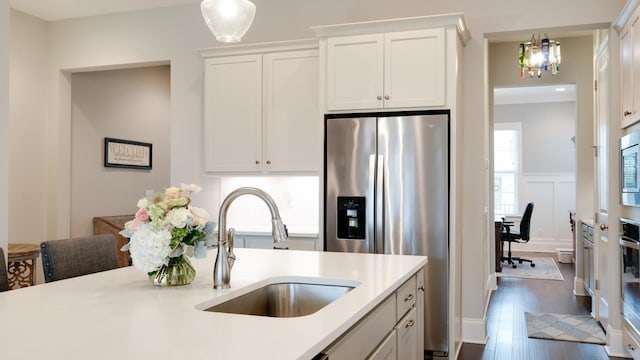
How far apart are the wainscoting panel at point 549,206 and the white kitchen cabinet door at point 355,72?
6.91 m

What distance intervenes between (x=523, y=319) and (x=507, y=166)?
18.2 ft

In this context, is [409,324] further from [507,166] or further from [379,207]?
[507,166]

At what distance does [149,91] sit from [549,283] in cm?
552

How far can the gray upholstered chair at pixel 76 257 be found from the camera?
6.96 feet

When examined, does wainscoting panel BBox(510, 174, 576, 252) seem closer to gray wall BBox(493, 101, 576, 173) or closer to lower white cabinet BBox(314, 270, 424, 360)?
gray wall BBox(493, 101, 576, 173)

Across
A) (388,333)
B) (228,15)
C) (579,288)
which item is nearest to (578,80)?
(579,288)

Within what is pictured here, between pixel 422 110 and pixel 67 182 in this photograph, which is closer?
pixel 422 110

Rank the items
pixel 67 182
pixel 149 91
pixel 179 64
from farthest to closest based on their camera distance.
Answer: pixel 149 91
pixel 67 182
pixel 179 64

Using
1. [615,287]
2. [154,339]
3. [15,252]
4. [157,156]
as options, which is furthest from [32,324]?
[157,156]

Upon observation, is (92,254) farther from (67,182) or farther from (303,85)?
(67,182)

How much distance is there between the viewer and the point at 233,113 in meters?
4.30

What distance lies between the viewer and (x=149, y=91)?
6.17m

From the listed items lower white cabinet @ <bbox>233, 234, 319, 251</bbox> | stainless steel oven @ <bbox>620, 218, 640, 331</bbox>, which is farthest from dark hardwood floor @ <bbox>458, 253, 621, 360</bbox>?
lower white cabinet @ <bbox>233, 234, 319, 251</bbox>

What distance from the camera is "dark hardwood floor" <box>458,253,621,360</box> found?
3.75 meters
